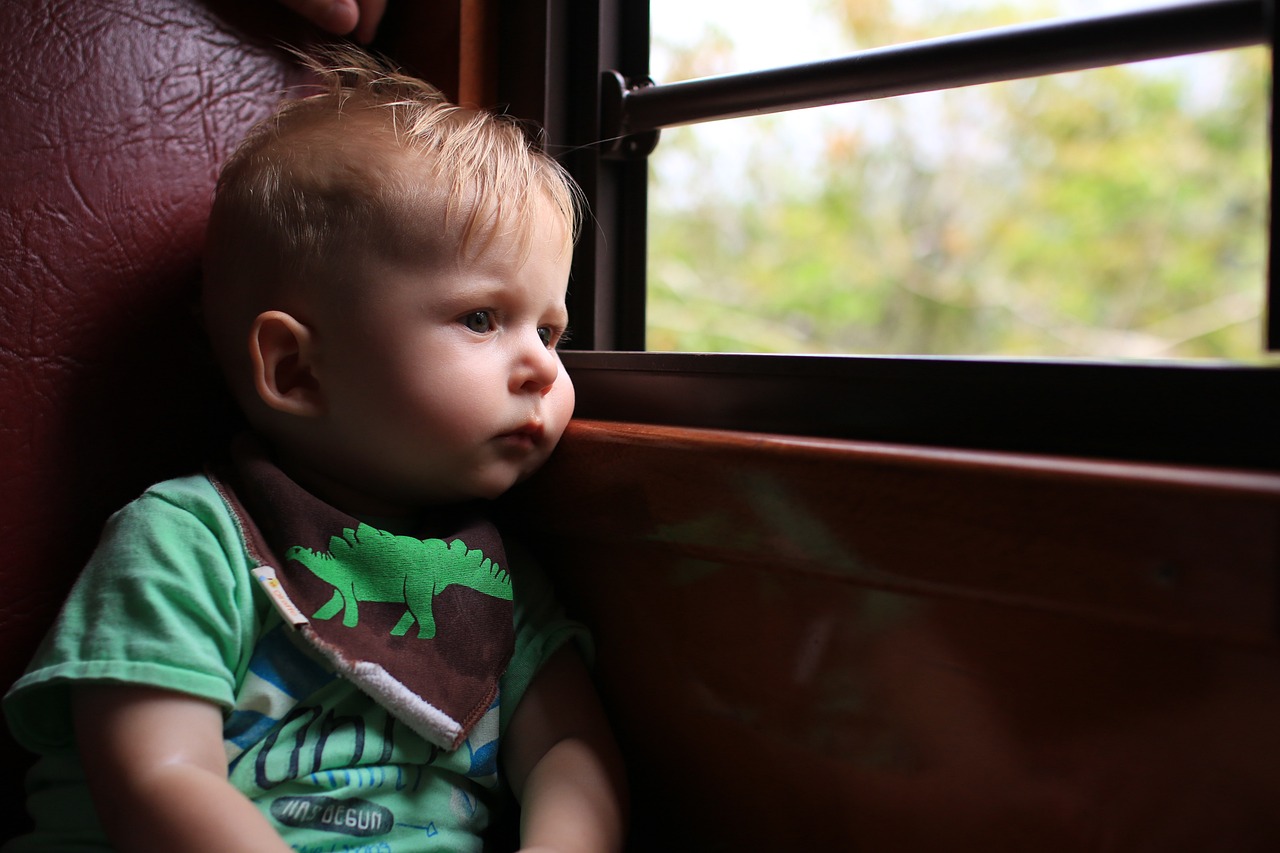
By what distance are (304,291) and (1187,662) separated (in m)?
0.66

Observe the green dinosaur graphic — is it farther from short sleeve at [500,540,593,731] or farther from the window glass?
the window glass

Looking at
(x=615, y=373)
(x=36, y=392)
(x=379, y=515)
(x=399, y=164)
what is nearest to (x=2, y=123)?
(x=36, y=392)

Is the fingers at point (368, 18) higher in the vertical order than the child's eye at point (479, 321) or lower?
higher

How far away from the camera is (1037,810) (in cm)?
56

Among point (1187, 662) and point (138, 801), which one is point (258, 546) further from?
point (1187, 662)

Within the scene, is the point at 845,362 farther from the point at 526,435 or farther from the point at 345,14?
the point at 345,14

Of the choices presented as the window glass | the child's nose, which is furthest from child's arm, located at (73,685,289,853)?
the window glass

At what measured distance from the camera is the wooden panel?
482 mm

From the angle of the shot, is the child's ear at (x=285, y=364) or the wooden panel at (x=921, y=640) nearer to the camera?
the wooden panel at (x=921, y=640)

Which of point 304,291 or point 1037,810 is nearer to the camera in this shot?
point 1037,810

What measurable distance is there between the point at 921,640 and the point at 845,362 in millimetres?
224

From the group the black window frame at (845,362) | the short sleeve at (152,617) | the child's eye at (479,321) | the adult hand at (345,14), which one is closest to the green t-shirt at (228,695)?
the short sleeve at (152,617)

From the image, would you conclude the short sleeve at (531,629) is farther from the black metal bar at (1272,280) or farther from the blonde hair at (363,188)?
the black metal bar at (1272,280)

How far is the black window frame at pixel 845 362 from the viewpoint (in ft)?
1.84
